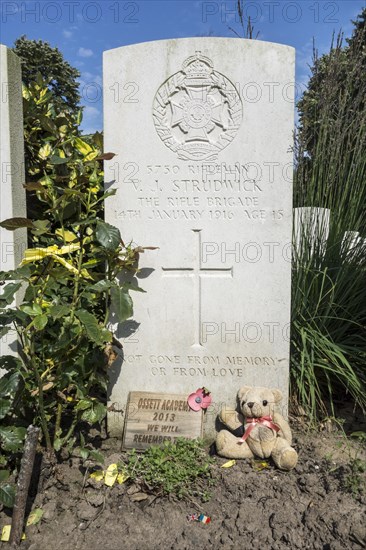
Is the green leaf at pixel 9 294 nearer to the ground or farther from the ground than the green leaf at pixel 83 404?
farther from the ground

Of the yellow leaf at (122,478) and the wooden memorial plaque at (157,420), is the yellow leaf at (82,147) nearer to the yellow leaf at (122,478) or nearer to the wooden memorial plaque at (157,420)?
the wooden memorial plaque at (157,420)

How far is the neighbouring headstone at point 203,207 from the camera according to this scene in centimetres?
234

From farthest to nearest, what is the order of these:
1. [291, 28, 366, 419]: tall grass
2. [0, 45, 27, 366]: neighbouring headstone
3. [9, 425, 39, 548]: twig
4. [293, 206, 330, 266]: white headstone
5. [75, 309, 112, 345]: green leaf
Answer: [293, 206, 330, 266]: white headstone < [291, 28, 366, 419]: tall grass < [0, 45, 27, 366]: neighbouring headstone < [75, 309, 112, 345]: green leaf < [9, 425, 39, 548]: twig

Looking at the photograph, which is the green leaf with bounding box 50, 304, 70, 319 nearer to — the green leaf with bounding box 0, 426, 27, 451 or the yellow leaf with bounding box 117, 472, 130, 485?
the green leaf with bounding box 0, 426, 27, 451

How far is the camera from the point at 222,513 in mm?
1870

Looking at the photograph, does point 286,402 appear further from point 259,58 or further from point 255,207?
point 259,58

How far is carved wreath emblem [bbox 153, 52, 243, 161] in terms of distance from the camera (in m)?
2.35

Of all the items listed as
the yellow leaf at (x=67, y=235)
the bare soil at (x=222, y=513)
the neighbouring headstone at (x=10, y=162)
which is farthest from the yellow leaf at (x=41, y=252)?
the bare soil at (x=222, y=513)

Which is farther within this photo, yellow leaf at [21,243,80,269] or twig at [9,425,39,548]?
yellow leaf at [21,243,80,269]

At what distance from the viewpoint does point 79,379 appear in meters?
2.18

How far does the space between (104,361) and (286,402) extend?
1046mm

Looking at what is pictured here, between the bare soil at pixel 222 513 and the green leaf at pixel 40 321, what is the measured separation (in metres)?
0.75

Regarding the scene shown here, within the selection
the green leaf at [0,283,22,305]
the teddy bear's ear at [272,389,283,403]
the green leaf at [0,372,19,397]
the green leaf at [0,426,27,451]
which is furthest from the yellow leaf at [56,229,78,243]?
the teddy bear's ear at [272,389,283,403]

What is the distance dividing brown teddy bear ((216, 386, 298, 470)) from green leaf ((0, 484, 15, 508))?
3.37 feet
